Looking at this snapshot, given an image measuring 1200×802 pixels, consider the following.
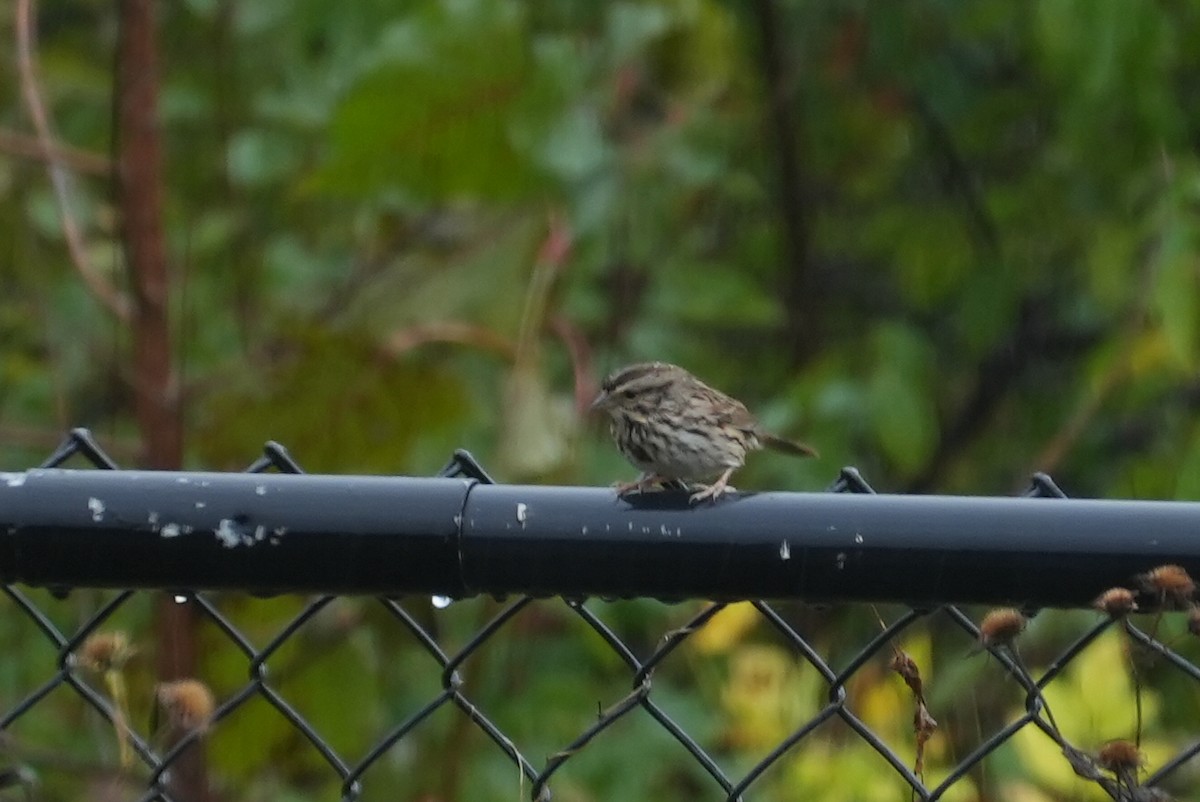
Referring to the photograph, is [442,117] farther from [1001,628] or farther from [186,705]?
[1001,628]

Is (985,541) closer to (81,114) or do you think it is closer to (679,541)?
(679,541)

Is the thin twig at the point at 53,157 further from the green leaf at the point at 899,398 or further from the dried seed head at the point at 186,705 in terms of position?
the dried seed head at the point at 186,705

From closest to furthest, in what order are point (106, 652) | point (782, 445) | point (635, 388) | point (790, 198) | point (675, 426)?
point (106, 652) → point (675, 426) → point (635, 388) → point (782, 445) → point (790, 198)

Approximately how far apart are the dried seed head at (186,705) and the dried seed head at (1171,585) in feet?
3.54

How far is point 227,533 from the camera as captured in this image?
7.00 feet

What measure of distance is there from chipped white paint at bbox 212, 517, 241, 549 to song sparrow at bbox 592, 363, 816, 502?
1789 millimetres

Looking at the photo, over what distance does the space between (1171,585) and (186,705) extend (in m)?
1.12

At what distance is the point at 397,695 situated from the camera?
5.50 metres

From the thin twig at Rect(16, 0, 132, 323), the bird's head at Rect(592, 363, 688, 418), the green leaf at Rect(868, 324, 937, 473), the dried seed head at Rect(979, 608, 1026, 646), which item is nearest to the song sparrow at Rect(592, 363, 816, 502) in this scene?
the bird's head at Rect(592, 363, 688, 418)

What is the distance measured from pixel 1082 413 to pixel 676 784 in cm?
206

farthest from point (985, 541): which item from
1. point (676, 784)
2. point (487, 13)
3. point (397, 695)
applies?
point (676, 784)

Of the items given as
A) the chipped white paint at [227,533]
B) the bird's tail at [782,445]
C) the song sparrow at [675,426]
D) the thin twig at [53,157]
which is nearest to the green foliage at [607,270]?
the thin twig at [53,157]

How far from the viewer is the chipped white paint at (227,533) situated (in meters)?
2.13

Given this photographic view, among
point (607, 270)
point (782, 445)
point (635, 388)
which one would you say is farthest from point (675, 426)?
point (607, 270)
